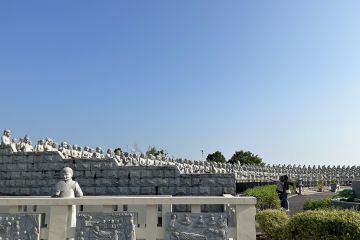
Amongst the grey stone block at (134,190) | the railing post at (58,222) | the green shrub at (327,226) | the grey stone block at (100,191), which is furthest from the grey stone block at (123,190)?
the railing post at (58,222)

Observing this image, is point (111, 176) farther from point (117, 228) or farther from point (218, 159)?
point (218, 159)

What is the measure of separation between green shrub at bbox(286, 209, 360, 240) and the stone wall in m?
10.4

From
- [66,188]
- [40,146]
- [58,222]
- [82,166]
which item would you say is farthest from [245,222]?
[40,146]

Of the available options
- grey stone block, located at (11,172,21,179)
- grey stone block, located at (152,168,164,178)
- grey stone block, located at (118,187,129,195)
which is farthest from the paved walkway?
grey stone block, located at (11,172,21,179)

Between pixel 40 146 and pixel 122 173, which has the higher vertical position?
pixel 40 146

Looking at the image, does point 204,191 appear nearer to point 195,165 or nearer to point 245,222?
point 195,165

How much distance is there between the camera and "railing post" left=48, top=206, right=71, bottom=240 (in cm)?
595

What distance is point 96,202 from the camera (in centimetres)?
606

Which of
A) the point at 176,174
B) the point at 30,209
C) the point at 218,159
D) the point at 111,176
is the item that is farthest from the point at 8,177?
the point at 218,159

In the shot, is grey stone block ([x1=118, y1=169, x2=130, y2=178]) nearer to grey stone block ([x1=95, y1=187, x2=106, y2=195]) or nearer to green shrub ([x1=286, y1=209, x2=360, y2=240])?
grey stone block ([x1=95, y1=187, x2=106, y2=195])

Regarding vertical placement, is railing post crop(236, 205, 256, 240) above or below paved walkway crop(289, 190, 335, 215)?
above

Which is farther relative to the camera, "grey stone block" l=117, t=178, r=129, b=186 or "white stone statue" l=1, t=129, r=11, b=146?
"white stone statue" l=1, t=129, r=11, b=146

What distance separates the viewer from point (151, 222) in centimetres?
606

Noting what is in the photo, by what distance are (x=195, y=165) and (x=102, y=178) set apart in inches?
457
